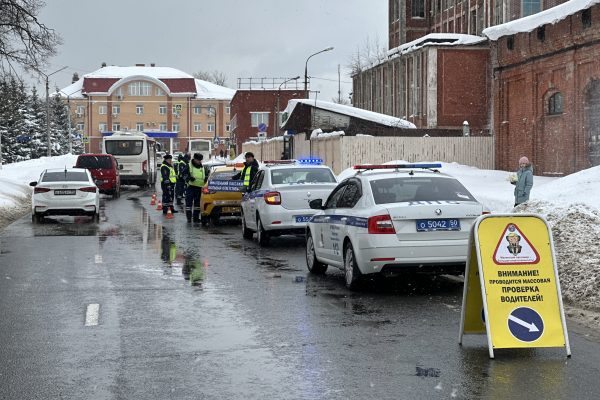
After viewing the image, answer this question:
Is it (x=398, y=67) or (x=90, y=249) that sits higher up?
(x=398, y=67)

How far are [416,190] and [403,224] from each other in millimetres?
946

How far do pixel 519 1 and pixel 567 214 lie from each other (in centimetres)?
4835

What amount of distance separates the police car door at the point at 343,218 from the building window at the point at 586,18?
70.4ft

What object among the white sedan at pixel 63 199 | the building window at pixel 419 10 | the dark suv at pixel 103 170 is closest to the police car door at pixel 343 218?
the white sedan at pixel 63 199

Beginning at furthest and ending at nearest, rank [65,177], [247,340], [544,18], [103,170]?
1. [103,170]
2. [544,18]
3. [65,177]
4. [247,340]

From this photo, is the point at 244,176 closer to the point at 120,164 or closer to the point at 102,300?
the point at 102,300

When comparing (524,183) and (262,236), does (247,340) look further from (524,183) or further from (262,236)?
(524,183)

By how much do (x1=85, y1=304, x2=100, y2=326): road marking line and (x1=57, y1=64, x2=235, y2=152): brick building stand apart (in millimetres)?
131477

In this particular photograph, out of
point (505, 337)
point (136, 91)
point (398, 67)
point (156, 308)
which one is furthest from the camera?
point (136, 91)

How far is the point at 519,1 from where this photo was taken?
60.3 m

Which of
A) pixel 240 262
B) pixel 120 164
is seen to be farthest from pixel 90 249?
pixel 120 164

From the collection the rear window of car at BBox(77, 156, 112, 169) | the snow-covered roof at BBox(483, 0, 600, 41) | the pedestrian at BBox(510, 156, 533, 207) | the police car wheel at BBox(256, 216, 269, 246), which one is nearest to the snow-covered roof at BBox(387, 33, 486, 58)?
the snow-covered roof at BBox(483, 0, 600, 41)

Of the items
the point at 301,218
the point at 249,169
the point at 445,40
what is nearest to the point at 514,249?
the point at 301,218

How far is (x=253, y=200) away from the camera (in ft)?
67.4
